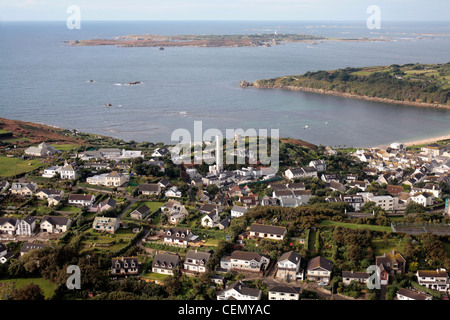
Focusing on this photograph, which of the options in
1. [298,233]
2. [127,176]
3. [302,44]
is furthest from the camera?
[302,44]

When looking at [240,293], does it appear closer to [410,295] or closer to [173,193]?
[410,295]

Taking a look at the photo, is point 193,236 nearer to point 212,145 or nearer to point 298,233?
point 298,233

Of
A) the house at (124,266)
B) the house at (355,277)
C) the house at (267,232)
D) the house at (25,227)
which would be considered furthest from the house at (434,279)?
the house at (25,227)

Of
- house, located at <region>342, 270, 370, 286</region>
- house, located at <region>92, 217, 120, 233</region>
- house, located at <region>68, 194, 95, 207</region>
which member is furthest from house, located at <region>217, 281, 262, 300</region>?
house, located at <region>68, 194, 95, 207</region>

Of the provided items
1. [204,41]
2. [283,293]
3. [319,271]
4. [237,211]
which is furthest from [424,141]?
[204,41]

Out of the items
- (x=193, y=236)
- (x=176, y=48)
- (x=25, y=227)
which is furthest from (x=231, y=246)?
(x=176, y=48)
